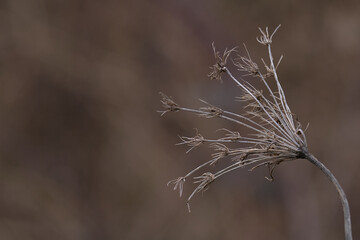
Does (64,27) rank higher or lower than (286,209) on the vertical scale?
higher

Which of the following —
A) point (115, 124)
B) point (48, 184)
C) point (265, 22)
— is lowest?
point (48, 184)

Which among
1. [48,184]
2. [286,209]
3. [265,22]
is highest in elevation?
[265,22]

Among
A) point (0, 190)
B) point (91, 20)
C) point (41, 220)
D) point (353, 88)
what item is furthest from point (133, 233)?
point (353, 88)

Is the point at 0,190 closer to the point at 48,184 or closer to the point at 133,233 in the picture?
the point at 48,184

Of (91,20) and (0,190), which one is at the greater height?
(91,20)

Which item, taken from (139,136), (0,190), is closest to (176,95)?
(139,136)

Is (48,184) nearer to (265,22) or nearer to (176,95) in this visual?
(176,95)
